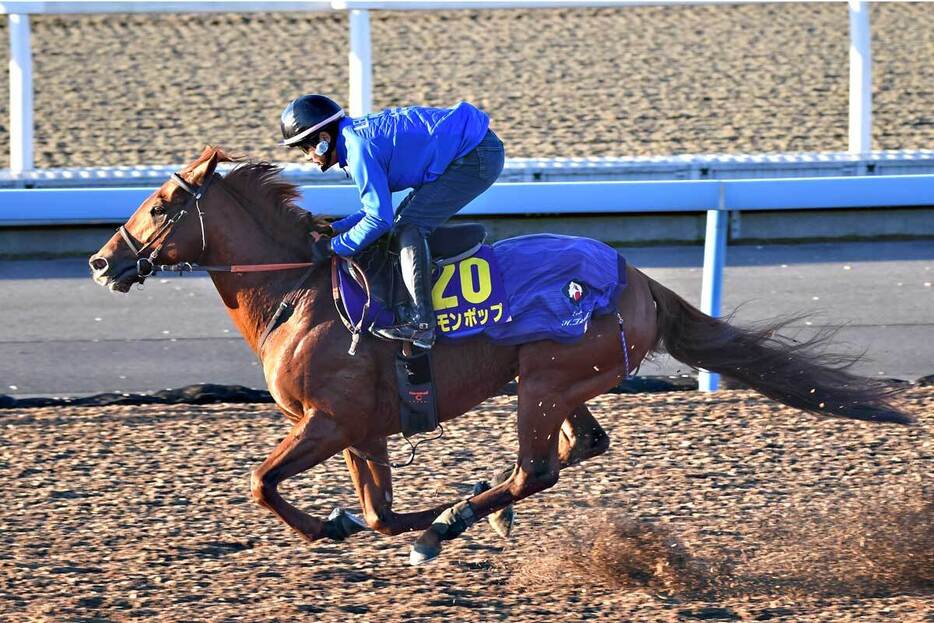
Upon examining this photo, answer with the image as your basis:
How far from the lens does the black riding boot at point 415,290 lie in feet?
17.5

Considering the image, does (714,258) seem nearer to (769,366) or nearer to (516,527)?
(769,366)

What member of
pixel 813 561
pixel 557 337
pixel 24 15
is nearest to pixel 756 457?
pixel 813 561

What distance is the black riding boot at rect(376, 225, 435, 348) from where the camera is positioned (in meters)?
5.33

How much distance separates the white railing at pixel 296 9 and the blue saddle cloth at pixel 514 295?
16.3 ft

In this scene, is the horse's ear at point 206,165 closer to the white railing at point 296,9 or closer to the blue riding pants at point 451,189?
the blue riding pants at point 451,189

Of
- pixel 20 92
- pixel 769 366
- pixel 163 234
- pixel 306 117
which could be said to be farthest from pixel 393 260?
pixel 20 92

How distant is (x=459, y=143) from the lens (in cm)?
544

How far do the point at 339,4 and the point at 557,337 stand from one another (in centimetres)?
569

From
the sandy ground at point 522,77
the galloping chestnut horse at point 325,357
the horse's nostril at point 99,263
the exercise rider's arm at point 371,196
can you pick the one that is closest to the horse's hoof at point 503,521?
the galloping chestnut horse at point 325,357

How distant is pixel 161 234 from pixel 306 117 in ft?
2.47

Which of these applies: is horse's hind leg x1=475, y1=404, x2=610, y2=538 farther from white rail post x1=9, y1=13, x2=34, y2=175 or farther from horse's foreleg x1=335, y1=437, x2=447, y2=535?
white rail post x1=9, y1=13, x2=34, y2=175

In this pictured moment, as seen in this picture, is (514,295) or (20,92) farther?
(20,92)

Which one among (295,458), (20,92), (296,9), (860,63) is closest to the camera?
(295,458)

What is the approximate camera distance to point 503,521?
19.0 ft
